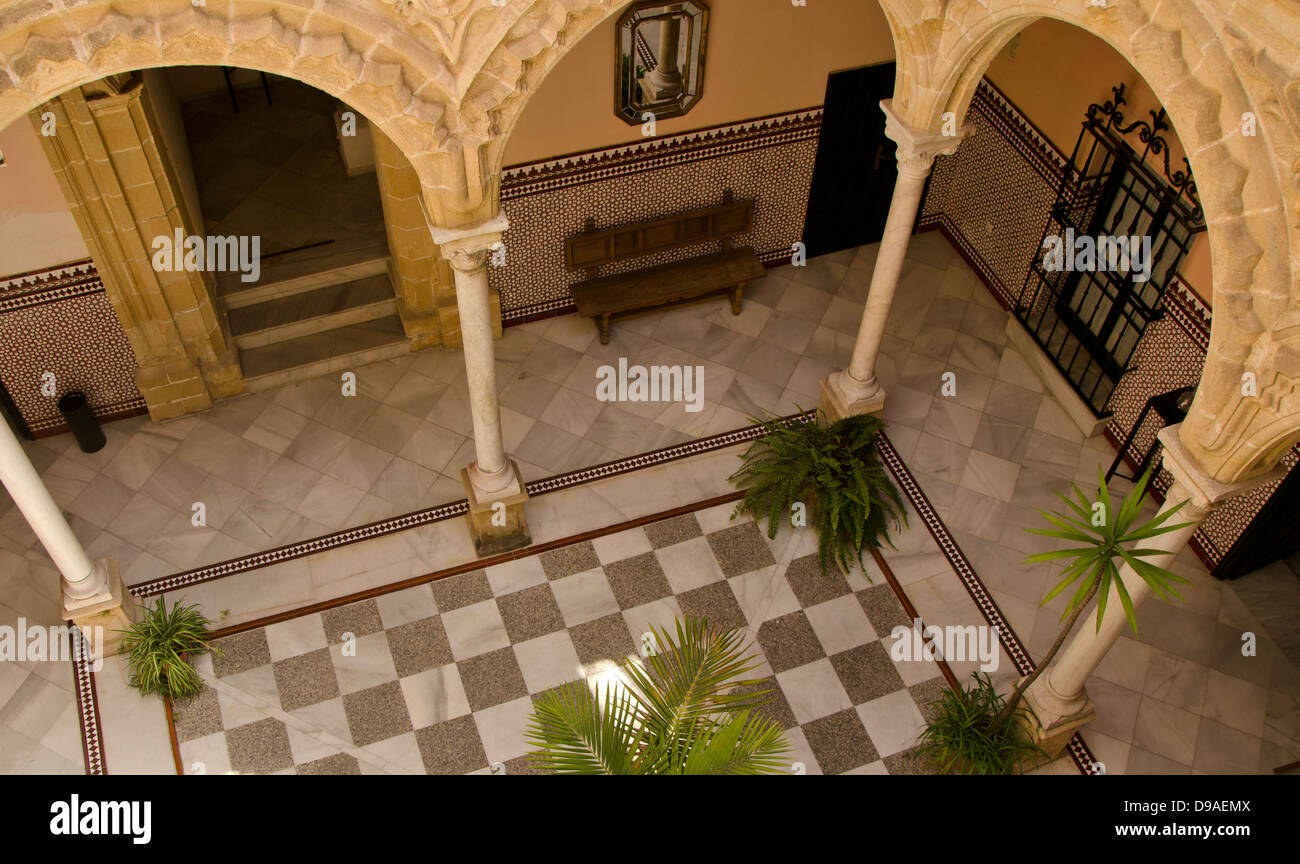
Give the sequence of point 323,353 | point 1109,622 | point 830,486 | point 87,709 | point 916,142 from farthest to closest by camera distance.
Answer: point 323,353, point 830,486, point 87,709, point 916,142, point 1109,622

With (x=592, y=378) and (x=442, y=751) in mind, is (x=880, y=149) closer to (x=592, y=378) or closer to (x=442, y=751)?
(x=592, y=378)

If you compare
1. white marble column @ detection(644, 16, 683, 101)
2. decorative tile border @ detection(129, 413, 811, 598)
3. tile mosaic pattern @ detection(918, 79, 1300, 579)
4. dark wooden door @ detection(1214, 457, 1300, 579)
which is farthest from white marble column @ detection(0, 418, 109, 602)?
dark wooden door @ detection(1214, 457, 1300, 579)

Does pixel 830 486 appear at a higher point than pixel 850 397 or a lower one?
lower

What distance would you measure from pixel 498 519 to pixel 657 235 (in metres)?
A: 2.58

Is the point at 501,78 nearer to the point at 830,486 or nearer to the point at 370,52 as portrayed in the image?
the point at 370,52

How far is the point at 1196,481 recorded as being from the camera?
4.71 metres

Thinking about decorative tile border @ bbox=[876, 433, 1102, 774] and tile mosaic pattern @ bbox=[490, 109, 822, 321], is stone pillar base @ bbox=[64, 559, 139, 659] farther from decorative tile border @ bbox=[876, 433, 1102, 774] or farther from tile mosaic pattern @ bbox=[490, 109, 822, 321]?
decorative tile border @ bbox=[876, 433, 1102, 774]

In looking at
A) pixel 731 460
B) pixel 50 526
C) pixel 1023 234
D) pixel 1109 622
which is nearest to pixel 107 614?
pixel 50 526

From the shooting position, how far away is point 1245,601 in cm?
691

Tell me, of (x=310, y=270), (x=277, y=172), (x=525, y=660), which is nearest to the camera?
(x=525, y=660)

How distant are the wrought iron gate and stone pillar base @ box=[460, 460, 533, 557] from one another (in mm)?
4075

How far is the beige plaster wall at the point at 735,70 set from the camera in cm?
715

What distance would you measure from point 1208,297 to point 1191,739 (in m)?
2.62

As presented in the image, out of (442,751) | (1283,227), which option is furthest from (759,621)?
Answer: (1283,227)
